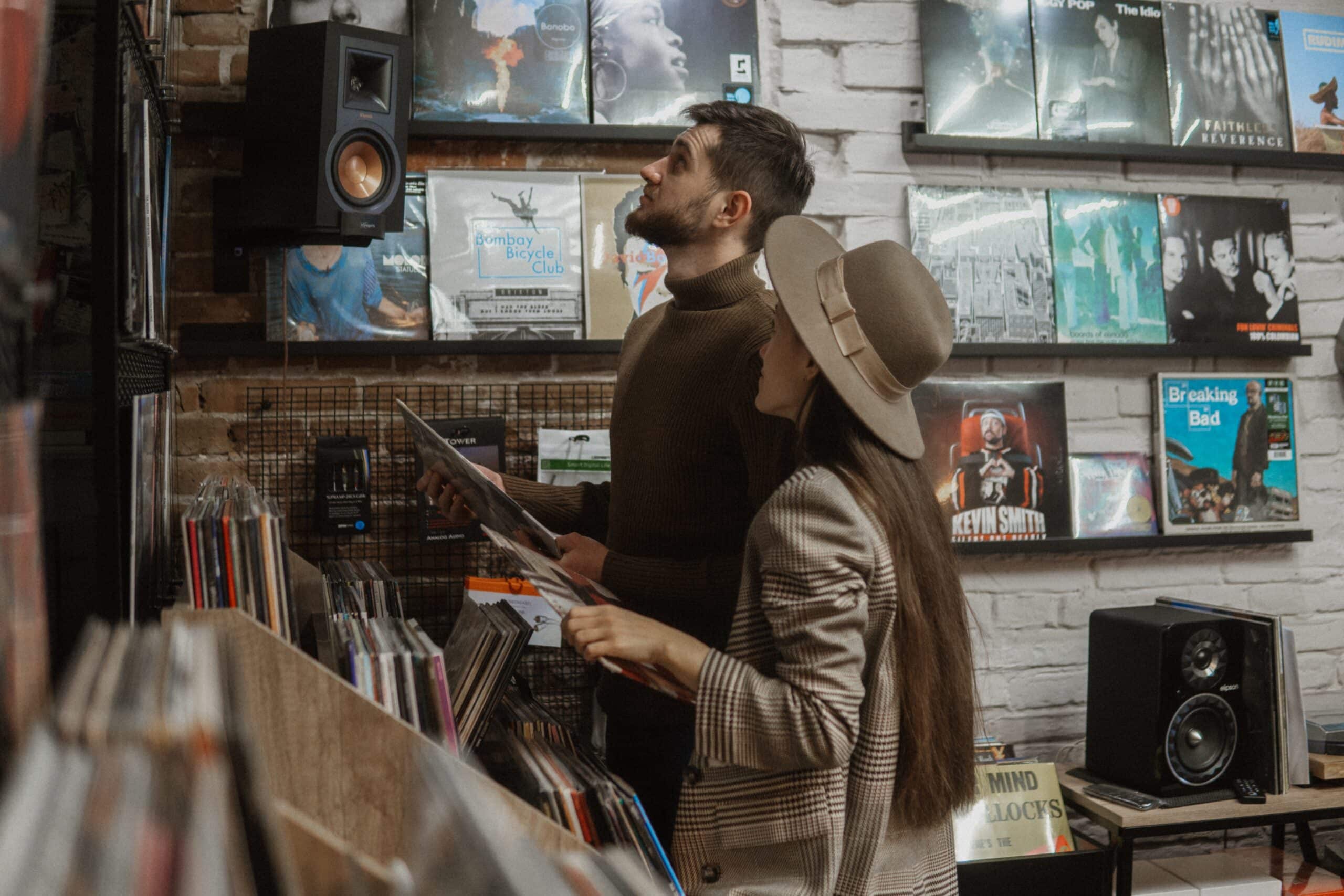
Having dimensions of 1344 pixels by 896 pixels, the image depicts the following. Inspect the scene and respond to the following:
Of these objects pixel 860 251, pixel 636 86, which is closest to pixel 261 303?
pixel 636 86

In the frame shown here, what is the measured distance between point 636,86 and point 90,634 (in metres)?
2.11

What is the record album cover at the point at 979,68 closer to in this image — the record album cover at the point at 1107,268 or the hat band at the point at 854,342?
the record album cover at the point at 1107,268

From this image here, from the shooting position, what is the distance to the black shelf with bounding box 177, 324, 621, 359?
2.20 metres

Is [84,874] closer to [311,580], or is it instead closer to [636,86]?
[311,580]

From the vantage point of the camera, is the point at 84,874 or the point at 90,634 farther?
the point at 90,634

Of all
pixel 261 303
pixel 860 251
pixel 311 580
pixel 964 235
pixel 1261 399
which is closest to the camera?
pixel 860 251

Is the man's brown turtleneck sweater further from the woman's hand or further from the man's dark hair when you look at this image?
the woman's hand

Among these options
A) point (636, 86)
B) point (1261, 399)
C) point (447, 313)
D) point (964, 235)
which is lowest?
point (1261, 399)

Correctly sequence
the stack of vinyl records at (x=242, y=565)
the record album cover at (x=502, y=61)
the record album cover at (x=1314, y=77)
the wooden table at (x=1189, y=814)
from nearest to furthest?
the stack of vinyl records at (x=242, y=565) < the wooden table at (x=1189, y=814) < the record album cover at (x=502, y=61) < the record album cover at (x=1314, y=77)

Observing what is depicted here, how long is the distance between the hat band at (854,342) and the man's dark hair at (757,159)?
0.53 metres

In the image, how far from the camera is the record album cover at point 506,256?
2332mm

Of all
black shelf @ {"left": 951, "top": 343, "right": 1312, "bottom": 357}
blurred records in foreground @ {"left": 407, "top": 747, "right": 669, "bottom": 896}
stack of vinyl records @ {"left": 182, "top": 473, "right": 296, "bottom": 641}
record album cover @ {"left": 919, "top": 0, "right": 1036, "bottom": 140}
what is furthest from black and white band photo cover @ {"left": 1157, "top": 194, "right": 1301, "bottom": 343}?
blurred records in foreground @ {"left": 407, "top": 747, "right": 669, "bottom": 896}

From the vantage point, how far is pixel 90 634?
54cm

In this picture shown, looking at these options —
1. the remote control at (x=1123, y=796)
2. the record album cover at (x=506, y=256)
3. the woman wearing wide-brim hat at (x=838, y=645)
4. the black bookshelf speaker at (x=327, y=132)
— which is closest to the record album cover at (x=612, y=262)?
the record album cover at (x=506, y=256)
